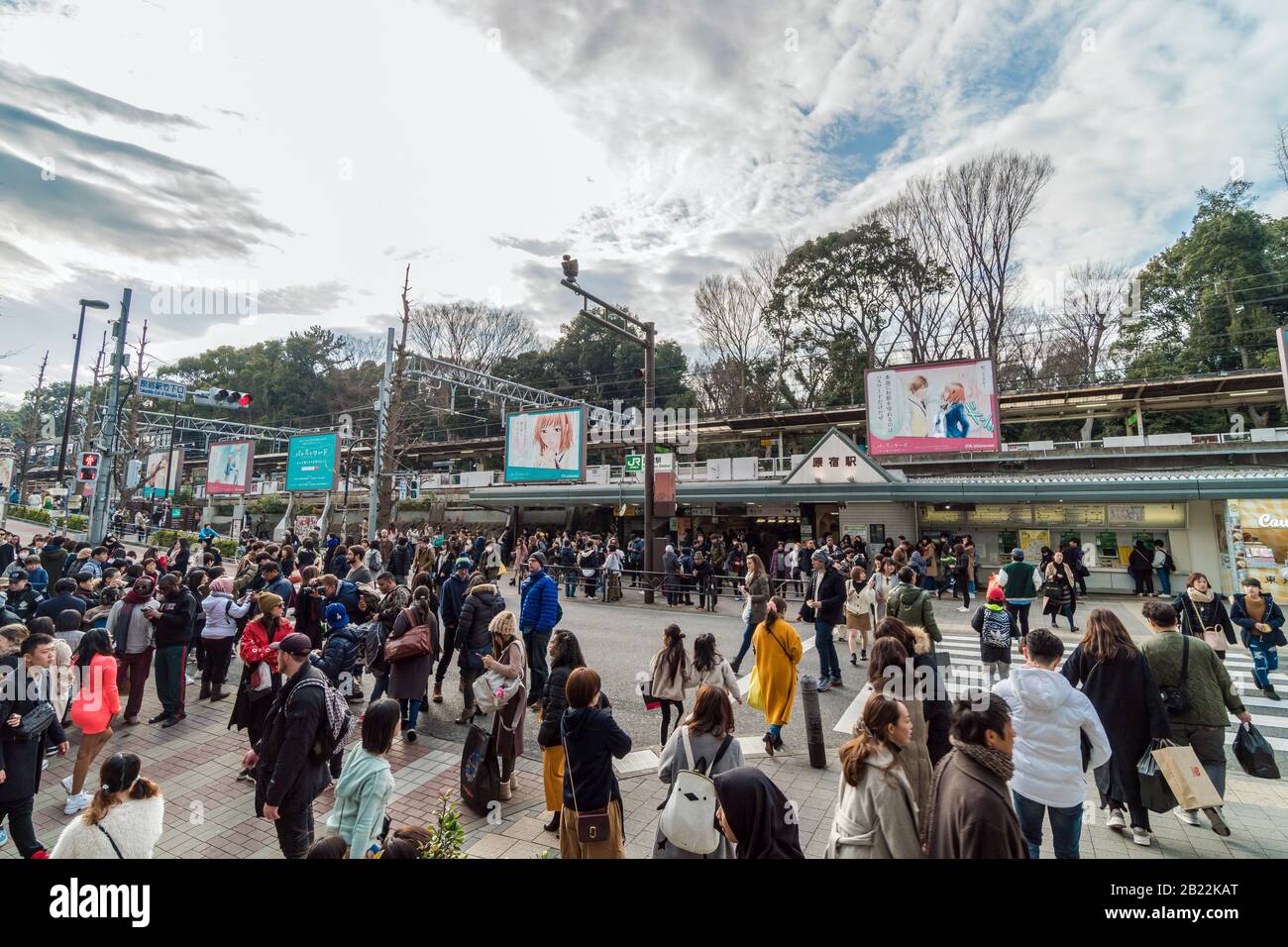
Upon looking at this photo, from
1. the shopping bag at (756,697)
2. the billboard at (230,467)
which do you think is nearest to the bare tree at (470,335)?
the billboard at (230,467)

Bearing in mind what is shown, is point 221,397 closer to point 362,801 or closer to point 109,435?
point 109,435

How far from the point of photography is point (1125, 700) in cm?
420

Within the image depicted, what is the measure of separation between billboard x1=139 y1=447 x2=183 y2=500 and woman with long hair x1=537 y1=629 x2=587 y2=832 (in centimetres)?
3809

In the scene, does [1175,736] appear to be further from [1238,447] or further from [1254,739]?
[1238,447]

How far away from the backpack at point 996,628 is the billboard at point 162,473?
40017mm

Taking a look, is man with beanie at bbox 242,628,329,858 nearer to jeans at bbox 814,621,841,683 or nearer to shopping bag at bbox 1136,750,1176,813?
shopping bag at bbox 1136,750,1176,813

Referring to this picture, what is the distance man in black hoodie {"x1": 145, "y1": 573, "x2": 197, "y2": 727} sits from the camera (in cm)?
687

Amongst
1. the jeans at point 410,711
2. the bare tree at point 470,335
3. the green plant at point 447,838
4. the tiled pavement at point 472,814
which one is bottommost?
the tiled pavement at point 472,814

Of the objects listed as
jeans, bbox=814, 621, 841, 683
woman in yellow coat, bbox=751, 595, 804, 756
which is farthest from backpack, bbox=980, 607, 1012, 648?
woman in yellow coat, bbox=751, 595, 804, 756

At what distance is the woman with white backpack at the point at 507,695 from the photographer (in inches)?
189

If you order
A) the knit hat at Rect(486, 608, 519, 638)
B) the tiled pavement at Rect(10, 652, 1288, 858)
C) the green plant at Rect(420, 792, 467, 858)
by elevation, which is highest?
the knit hat at Rect(486, 608, 519, 638)

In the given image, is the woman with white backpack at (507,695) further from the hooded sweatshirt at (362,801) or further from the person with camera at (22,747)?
the person with camera at (22,747)
